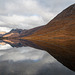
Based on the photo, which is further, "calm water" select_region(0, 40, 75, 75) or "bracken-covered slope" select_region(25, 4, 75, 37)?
"bracken-covered slope" select_region(25, 4, 75, 37)

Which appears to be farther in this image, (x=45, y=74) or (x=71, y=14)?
(x=71, y=14)

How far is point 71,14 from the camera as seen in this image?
149000 millimetres

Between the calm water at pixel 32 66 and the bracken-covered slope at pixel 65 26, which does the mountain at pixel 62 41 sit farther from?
the calm water at pixel 32 66

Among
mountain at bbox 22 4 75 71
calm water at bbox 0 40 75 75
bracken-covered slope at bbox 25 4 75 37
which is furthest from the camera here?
bracken-covered slope at bbox 25 4 75 37

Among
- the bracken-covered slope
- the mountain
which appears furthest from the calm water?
the bracken-covered slope

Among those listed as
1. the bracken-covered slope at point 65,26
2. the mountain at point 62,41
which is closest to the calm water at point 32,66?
the mountain at point 62,41

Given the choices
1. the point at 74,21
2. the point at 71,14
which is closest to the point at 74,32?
the point at 74,21

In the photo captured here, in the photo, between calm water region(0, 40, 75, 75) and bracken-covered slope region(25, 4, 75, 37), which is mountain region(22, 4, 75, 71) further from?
calm water region(0, 40, 75, 75)

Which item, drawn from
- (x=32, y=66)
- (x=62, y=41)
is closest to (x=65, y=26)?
(x=62, y=41)

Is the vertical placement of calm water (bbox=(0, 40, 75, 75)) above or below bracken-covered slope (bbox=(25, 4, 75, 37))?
below

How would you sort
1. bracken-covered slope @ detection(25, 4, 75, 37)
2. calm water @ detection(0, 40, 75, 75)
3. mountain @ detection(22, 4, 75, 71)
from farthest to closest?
bracken-covered slope @ detection(25, 4, 75, 37) → mountain @ detection(22, 4, 75, 71) → calm water @ detection(0, 40, 75, 75)

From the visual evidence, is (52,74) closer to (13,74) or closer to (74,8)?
(13,74)

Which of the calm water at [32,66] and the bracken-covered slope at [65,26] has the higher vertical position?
the bracken-covered slope at [65,26]

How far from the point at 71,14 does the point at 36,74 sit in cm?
15342
